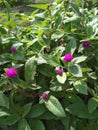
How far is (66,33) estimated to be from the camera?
2209 mm

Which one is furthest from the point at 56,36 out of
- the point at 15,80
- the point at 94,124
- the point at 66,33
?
the point at 94,124

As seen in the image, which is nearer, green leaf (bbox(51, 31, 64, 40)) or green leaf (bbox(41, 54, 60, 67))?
green leaf (bbox(41, 54, 60, 67))

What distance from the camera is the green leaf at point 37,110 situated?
194cm

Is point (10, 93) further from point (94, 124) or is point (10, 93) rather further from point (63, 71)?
point (94, 124)

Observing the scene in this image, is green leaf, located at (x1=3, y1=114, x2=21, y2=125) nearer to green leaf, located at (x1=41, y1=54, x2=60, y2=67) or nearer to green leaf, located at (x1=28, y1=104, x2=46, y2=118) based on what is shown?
green leaf, located at (x1=28, y1=104, x2=46, y2=118)

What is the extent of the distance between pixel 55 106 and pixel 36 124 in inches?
6.4

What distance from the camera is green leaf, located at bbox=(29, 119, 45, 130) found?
193cm

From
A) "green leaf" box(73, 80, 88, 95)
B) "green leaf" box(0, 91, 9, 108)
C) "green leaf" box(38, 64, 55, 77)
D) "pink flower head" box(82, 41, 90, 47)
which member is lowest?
"green leaf" box(0, 91, 9, 108)

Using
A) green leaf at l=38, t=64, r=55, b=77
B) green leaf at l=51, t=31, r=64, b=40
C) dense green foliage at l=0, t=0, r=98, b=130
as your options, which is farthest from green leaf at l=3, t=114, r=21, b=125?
green leaf at l=51, t=31, r=64, b=40

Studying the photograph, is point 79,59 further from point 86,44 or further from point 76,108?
point 76,108

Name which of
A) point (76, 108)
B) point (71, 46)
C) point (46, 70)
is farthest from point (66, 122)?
point (71, 46)

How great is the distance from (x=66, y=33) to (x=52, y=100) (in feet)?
1.62

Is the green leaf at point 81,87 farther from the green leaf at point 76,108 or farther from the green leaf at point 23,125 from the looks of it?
the green leaf at point 23,125

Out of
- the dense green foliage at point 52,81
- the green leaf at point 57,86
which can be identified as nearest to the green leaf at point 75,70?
the dense green foliage at point 52,81
